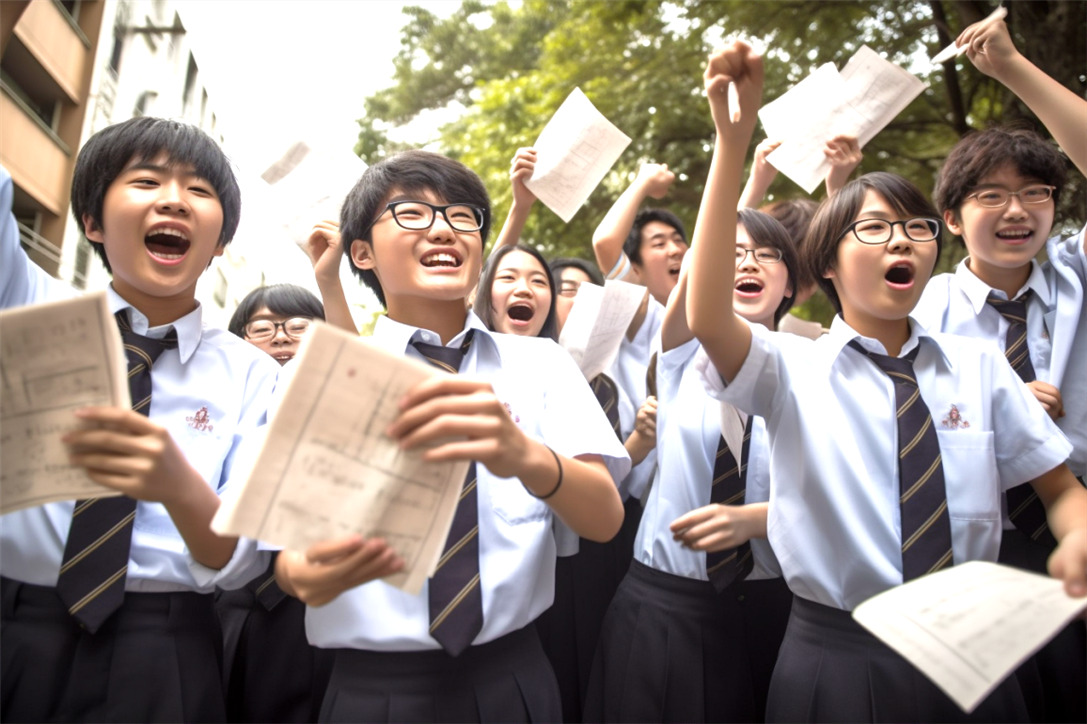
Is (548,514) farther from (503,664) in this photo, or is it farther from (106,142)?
(106,142)

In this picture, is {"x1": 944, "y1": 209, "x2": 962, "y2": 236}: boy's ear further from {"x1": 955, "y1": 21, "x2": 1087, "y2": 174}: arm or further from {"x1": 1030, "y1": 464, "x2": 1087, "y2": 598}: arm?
{"x1": 1030, "y1": 464, "x2": 1087, "y2": 598}: arm

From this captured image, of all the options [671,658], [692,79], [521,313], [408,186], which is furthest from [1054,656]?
[692,79]

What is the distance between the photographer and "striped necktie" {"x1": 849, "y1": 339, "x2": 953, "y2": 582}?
1870 mm

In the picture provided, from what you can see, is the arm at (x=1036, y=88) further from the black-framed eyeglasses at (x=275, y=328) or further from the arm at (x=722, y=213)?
the black-framed eyeglasses at (x=275, y=328)

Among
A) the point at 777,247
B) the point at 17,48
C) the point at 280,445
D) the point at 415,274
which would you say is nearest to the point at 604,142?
the point at 777,247

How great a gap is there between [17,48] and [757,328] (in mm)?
11045

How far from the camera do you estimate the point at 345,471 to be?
130 centimetres

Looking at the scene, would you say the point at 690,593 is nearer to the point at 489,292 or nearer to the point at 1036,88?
the point at 489,292

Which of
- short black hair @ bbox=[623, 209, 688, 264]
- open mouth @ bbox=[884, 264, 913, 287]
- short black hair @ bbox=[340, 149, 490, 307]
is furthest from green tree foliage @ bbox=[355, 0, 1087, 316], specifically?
short black hair @ bbox=[340, 149, 490, 307]

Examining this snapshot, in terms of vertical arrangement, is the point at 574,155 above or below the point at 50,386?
above

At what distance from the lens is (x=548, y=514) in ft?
6.19

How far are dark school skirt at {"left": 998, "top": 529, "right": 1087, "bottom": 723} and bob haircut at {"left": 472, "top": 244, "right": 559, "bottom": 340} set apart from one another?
180 centimetres

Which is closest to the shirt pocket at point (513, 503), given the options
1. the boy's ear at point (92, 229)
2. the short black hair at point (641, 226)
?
the boy's ear at point (92, 229)

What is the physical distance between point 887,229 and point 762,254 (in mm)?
746
